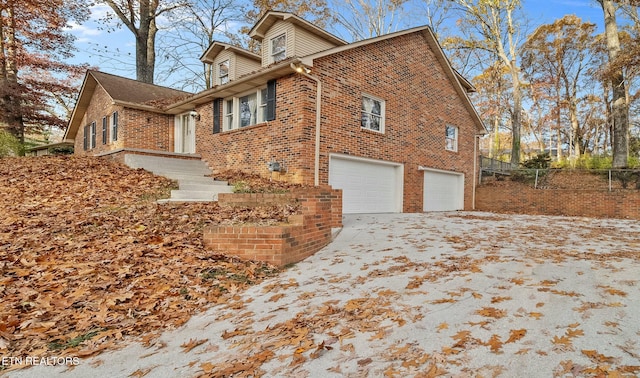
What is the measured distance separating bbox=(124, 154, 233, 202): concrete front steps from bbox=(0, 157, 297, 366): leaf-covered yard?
1.56m

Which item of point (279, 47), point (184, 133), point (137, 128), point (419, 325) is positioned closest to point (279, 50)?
point (279, 47)

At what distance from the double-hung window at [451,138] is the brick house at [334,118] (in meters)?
0.05

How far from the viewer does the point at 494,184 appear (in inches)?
634

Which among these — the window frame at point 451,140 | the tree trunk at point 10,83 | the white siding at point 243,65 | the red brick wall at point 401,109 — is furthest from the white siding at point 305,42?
the tree trunk at point 10,83

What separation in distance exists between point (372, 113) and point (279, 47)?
3.87 meters

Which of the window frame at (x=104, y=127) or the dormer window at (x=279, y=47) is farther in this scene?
the window frame at (x=104, y=127)

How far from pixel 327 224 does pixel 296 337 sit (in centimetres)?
340

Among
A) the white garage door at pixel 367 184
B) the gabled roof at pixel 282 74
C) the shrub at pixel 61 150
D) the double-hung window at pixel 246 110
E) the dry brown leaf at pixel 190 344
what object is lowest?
the dry brown leaf at pixel 190 344

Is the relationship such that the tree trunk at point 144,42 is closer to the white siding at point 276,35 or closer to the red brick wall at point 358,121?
the red brick wall at point 358,121

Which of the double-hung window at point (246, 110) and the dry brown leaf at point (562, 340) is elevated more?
the double-hung window at point (246, 110)

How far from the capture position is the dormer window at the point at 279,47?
11.2m

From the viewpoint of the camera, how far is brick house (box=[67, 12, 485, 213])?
9.50 meters

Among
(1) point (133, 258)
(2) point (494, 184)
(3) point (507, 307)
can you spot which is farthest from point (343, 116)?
(2) point (494, 184)

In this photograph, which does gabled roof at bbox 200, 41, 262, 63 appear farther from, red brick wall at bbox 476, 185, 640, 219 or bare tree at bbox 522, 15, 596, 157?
bare tree at bbox 522, 15, 596, 157
